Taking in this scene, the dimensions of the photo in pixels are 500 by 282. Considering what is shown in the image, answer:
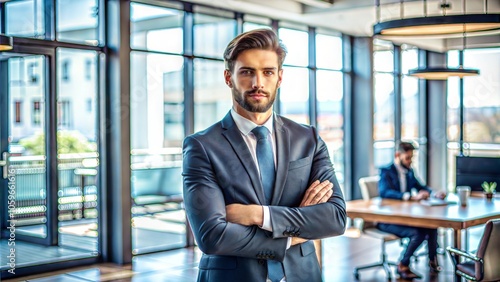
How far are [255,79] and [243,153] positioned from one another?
0.22 m

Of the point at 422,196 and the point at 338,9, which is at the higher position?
the point at 338,9

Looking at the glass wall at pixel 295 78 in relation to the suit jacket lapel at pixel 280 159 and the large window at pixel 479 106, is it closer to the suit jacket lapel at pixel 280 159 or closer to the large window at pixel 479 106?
the large window at pixel 479 106

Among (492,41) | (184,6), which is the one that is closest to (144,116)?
(184,6)

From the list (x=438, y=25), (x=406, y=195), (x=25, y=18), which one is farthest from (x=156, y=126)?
(x=438, y=25)

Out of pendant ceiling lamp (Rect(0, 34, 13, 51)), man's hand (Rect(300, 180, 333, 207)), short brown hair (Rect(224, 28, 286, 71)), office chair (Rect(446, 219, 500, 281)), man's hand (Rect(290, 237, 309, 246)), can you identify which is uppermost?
pendant ceiling lamp (Rect(0, 34, 13, 51))

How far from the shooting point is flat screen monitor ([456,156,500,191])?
25.8 feet

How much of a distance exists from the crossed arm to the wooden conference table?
3541mm

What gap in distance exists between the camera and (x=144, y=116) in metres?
7.47

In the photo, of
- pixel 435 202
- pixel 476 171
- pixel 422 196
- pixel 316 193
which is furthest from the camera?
pixel 476 171

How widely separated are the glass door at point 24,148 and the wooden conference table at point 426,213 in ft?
10.6

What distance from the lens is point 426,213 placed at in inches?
218

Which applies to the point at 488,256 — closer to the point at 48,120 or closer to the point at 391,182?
the point at 391,182

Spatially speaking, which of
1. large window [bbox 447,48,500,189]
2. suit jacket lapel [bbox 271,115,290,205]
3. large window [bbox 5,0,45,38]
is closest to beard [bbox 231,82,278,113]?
suit jacket lapel [bbox 271,115,290,205]

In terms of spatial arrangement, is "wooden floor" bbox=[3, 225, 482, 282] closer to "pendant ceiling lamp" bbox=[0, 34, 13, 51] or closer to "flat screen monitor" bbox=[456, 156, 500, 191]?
"flat screen monitor" bbox=[456, 156, 500, 191]
